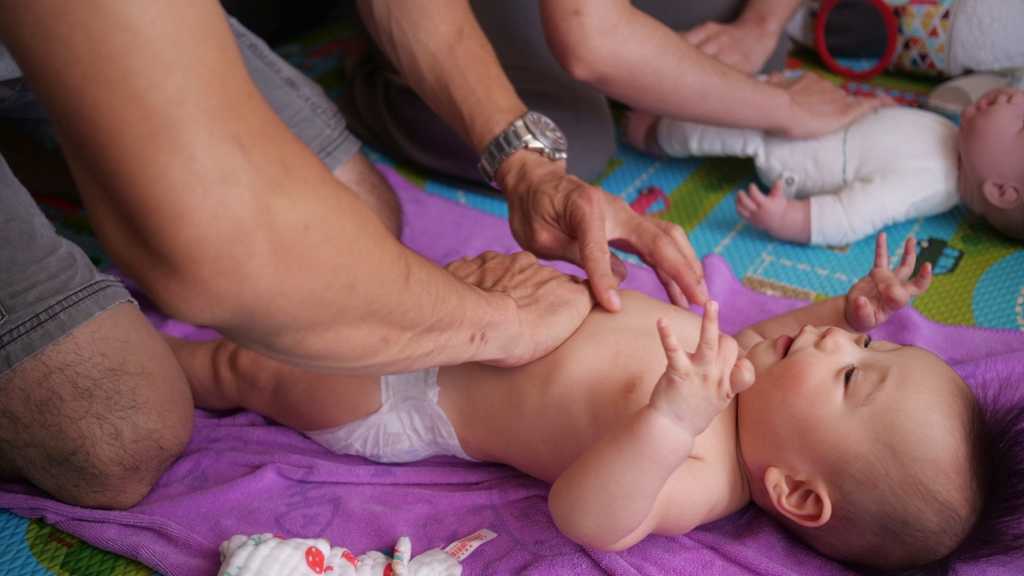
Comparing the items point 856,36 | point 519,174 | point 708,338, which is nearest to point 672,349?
point 708,338

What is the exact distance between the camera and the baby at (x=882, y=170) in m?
1.54

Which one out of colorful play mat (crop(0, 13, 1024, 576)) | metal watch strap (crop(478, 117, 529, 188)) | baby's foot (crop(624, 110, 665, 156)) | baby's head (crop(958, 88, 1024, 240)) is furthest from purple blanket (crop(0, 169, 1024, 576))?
baby's foot (crop(624, 110, 665, 156))

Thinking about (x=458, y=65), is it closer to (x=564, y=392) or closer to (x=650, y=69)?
(x=650, y=69)

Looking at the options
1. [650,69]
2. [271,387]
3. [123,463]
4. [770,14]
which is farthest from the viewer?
[770,14]

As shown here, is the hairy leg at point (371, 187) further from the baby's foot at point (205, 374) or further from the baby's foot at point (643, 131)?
the baby's foot at point (643, 131)

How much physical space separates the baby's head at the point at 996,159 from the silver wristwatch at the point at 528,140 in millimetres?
824

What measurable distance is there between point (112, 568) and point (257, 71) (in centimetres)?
84

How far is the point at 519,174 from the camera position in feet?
4.06

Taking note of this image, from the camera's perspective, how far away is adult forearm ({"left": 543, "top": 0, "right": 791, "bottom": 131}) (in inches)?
55.2

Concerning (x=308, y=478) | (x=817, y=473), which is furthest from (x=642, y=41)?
(x=308, y=478)

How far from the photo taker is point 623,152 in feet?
6.19

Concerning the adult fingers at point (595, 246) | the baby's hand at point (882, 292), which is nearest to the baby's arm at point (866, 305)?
the baby's hand at point (882, 292)

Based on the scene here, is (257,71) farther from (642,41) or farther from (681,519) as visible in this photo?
(681,519)

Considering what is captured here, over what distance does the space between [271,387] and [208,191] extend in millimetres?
661
